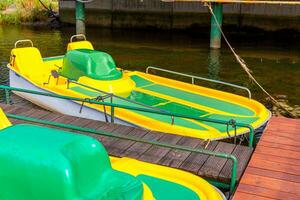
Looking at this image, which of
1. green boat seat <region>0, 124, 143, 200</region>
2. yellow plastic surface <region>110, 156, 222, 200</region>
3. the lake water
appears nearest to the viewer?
green boat seat <region>0, 124, 143, 200</region>

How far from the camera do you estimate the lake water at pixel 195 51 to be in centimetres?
1579

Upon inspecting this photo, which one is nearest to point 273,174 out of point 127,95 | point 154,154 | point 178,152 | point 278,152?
point 278,152

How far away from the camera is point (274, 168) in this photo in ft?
18.4

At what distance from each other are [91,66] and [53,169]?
22.7 ft

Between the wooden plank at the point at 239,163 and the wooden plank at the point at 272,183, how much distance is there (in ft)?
0.60

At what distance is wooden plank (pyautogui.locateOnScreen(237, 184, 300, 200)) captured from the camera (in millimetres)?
4844

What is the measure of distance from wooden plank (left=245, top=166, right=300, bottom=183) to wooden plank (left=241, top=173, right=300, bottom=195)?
0.29 ft

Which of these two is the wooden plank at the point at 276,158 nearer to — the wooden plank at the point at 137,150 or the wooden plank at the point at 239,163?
the wooden plank at the point at 239,163

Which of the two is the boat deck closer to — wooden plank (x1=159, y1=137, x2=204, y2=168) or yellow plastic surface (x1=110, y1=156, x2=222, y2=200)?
wooden plank (x1=159, y1=137, x2=204, y2=168)

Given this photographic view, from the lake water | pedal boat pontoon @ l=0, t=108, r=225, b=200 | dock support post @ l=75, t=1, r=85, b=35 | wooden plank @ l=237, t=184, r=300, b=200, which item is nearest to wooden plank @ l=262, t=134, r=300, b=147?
wooden plank @ l=237, t=184, r=300, b=200

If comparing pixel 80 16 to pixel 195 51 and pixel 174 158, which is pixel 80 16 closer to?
pixel 195 51

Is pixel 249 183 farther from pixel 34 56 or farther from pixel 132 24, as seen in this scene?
pixel 132 24

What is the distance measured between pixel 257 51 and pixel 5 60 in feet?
39.4

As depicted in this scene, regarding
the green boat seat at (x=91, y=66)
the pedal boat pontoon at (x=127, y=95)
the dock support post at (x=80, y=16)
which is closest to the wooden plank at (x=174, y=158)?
the pedal boat pontoon at (x=127, y=95)
